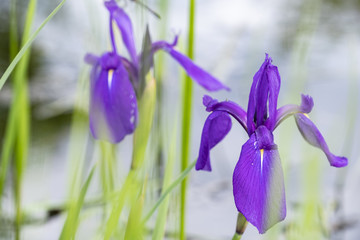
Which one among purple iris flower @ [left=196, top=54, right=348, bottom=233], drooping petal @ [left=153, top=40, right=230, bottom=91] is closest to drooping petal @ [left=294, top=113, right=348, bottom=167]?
purple iris flower @ [left=196, top=54, right=348, bottom=233]

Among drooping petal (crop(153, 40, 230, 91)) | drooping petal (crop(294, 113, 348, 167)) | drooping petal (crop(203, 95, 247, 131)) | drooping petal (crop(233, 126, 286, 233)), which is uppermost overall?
drooping petal (crop(153, 40, 230, 91))

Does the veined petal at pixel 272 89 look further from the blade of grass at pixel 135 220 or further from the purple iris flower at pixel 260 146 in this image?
the blade of grass at pixel 135 220

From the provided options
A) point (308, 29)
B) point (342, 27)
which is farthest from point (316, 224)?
point (342, 27)

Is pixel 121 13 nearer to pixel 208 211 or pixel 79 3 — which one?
pixel 208 211

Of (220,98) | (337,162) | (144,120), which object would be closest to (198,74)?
(144,120)

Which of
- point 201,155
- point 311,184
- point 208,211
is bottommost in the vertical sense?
point 208,211

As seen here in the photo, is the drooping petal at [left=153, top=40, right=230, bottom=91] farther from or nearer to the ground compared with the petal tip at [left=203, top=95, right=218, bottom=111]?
farther from the ground

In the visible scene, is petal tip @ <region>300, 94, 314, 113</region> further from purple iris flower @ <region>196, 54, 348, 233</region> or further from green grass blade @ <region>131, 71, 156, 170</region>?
green grass blade @ <region>131, 71, 156, 170</region>

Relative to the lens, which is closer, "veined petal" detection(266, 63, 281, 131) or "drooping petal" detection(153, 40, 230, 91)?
"veined petal" detection(266, 63, 281, 131)
